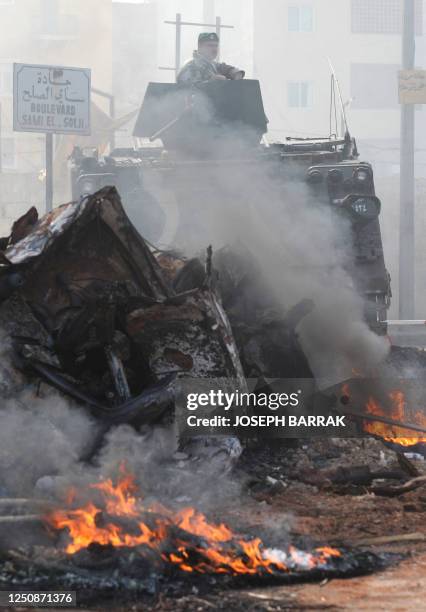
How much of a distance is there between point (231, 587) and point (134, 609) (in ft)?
1.39

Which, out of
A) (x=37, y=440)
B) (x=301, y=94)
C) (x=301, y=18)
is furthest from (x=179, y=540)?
(x=301, y=18)

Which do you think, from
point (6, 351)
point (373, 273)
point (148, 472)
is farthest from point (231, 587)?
point (373, 273)

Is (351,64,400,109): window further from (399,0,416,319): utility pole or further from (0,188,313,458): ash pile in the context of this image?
(0,188,313,458): ash pile

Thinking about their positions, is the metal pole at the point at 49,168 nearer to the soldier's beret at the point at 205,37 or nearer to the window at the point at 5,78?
the soldier's beret at the point at 205,37

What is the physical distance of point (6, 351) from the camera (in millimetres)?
5477

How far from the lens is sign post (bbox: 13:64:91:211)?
41.5 feet

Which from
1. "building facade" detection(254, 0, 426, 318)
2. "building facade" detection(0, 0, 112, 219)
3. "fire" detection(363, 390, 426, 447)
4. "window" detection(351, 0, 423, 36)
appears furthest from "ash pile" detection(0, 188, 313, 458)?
"window" detection(351, 0, 423, 36)

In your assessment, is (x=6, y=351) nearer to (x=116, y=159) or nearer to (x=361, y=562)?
(x=361, y=562)

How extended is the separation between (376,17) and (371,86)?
138 inches

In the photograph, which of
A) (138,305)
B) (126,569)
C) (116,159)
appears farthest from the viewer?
(116,159)

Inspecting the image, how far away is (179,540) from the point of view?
13.5 ft

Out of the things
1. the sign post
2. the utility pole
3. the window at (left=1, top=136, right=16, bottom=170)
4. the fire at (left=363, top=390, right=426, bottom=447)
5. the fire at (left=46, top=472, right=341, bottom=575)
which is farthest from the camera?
the window at (left=1, top=136, right=16, bottom=170)

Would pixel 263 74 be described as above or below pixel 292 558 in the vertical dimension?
above

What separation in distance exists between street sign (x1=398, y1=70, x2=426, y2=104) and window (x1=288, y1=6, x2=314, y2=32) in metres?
33.2
